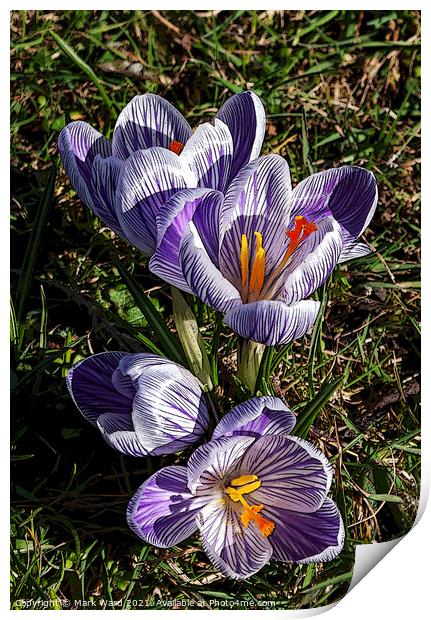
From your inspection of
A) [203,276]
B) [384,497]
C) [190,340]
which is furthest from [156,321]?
[384,497]

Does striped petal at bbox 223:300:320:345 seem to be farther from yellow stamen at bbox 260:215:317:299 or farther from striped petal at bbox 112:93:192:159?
striped petal at bbox 112:93:192:159

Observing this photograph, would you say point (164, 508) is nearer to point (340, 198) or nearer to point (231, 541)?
point (231, 541)

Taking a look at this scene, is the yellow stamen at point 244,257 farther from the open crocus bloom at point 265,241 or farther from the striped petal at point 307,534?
the striped petal at point 307,534

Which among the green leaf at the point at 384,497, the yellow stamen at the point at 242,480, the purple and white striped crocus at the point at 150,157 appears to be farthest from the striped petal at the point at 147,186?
the green leaf at the point at 384,497

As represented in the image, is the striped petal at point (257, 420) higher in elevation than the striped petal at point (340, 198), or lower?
lower

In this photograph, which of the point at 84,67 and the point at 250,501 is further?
the point at 84,67
